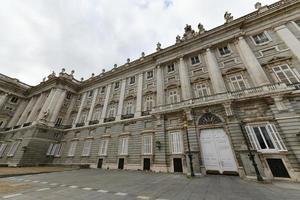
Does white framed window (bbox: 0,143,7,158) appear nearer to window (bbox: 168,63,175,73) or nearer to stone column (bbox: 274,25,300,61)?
window (bbox: 168,63,175,73)

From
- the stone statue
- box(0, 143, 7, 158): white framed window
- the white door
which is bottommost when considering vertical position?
the white door

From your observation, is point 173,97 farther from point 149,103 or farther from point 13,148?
point 13,148

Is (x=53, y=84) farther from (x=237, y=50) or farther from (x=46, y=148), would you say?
(x=237, y=50)

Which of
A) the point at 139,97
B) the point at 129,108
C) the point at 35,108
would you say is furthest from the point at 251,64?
the point at 35,108

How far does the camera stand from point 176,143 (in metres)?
15.5

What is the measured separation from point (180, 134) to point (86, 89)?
23.6 meters

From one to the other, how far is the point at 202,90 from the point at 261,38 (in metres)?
9.67

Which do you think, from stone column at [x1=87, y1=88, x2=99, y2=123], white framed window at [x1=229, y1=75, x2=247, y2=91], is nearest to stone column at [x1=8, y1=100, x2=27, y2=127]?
stone column at [x1=87, y1=88, x2=99, y2=123]

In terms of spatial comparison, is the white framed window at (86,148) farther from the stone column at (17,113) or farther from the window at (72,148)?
the stone column at (17,113)

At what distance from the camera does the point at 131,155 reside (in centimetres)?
1770

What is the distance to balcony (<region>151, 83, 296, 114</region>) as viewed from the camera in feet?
39.4

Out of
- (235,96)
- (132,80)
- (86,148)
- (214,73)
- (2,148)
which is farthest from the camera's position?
(2,148)

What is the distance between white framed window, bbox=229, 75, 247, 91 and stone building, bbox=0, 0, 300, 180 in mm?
97

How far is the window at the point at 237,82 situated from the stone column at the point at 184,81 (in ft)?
16.0
